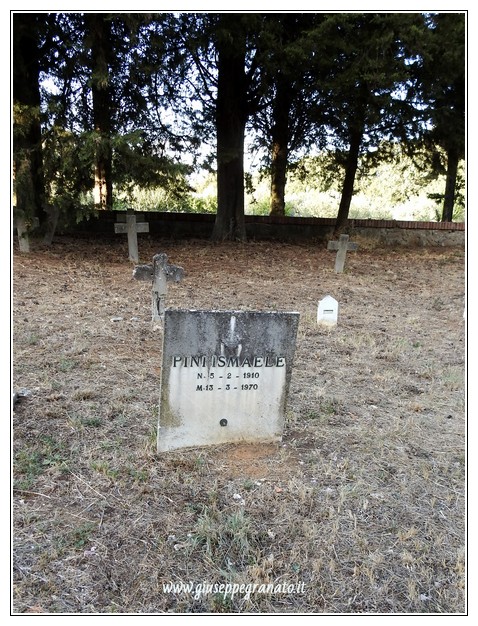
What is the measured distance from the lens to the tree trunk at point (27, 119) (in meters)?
9.49

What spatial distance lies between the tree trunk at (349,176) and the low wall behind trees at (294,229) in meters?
0.47

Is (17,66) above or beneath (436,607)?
above

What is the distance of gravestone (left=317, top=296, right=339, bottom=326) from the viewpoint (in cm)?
677

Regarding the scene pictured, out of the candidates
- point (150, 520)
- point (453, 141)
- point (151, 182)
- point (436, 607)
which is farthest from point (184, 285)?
point (453, 141)

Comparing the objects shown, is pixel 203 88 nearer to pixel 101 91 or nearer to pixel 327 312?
pixel 101 91

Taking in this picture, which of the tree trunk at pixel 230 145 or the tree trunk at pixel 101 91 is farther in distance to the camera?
the tree trunk at pixel 230 145

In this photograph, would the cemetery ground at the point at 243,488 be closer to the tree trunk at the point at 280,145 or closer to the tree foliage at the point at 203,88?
the tree foliage at the point at 203,88

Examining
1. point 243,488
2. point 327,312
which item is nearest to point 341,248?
point 327,312

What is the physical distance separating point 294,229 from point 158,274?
9.77 meters

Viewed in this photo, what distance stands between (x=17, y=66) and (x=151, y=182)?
341 cm

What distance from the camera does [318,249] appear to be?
14.0 metres

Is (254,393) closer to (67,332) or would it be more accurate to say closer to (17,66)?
(67,332)

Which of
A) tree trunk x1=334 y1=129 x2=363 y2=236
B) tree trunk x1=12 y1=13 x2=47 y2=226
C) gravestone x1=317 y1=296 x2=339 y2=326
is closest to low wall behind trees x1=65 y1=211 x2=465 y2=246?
tree trunk x1=334 y1=129 x2=363 y2=236

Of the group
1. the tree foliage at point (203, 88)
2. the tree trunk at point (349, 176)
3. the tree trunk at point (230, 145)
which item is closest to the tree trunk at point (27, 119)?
the tree foliage at point (203, 88)
